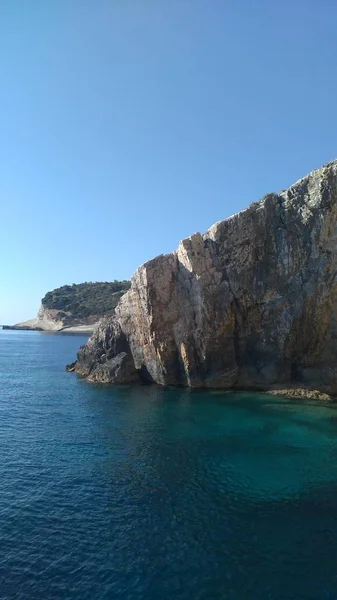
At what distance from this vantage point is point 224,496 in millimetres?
21203

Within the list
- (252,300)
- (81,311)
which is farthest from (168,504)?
(81,311)

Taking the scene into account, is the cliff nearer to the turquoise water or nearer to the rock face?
the rock face

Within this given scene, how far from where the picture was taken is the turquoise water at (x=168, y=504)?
14.7m

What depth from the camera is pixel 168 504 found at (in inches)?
800

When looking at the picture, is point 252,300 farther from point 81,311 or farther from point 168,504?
point 81,311

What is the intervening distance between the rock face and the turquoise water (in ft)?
29.6

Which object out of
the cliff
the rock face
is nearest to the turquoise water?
the rock face

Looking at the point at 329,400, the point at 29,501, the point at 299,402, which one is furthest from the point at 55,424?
the point at 329,400

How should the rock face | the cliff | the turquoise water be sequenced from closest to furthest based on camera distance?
1. the turquoise water
2. the rock face
3. the cliff

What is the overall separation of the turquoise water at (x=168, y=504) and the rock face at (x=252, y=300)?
356 inches

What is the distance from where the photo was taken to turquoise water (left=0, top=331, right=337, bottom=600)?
1472 centimetres

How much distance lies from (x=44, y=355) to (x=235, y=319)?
57.8 metres

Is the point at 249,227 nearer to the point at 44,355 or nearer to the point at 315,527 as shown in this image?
the point at 315,527

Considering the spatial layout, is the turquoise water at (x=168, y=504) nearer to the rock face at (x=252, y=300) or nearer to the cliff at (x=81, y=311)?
the rock face at (x=252, y=300)
